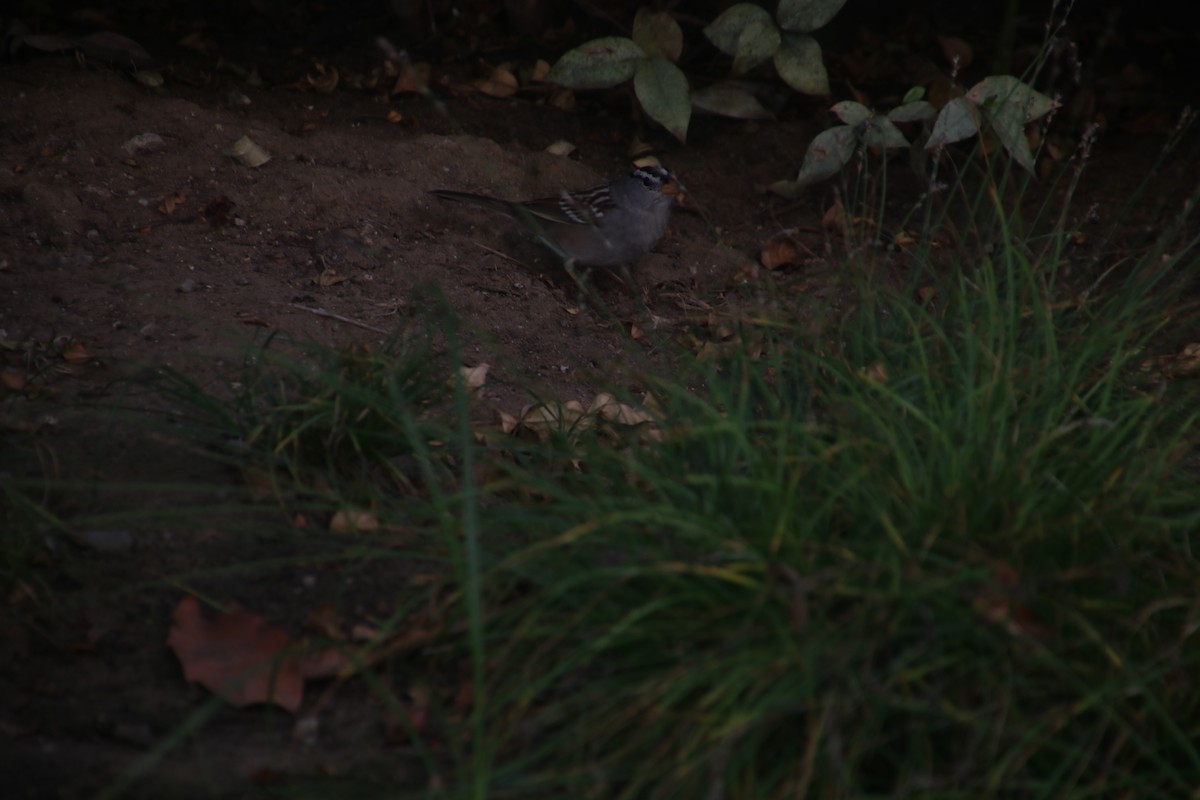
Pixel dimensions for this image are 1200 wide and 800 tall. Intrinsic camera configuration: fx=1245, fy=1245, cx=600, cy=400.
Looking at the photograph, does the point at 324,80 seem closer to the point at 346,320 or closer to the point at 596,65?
the point at 596,65

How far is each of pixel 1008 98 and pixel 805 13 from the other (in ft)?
3.33

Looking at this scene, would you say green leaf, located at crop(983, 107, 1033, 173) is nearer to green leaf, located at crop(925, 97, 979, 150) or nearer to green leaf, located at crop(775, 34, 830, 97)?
green leaf, located at crop(925, 97, 979, 150)

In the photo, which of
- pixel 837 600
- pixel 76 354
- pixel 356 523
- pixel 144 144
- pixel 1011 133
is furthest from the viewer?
pixel 144 144

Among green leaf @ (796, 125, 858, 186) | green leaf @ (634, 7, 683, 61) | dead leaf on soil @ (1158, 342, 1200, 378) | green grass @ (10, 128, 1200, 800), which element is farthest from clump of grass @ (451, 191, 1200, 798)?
green leaf @ (634, 7, 683, 61)

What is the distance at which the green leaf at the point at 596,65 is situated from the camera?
4.99 metres

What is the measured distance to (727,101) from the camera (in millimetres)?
5398

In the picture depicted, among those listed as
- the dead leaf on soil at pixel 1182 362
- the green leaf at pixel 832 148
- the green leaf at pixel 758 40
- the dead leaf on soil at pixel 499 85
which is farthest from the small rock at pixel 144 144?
the dead leaf on soil at pixel 1182 362

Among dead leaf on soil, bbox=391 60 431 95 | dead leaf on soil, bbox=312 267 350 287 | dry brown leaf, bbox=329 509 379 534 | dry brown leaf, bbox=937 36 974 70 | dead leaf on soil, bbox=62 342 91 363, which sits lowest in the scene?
dead leaf on soil, bbox=312 267 350 287

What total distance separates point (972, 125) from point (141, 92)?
337cm

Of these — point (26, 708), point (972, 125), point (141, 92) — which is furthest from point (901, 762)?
point (141, 92)

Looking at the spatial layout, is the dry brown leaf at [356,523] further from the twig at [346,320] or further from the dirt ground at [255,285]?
the twig at [346,320]

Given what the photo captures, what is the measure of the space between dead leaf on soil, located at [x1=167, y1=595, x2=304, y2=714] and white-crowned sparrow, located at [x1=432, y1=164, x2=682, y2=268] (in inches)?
96.7

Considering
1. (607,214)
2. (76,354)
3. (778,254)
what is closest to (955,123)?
(778,254)

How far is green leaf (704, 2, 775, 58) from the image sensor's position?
496 centimetres
